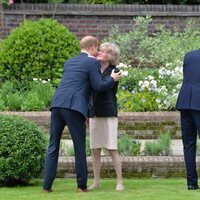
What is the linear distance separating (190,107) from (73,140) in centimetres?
131

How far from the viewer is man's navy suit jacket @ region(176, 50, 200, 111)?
893 centimetres

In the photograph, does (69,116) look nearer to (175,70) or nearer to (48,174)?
(48,174)

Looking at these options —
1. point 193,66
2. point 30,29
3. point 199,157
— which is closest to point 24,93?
point 30,29

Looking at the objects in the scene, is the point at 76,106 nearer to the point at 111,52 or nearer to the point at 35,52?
the point at 111,52

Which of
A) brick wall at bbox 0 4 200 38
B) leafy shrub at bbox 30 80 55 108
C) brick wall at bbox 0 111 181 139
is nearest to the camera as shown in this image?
brick wall at bbox 0 111 181 139

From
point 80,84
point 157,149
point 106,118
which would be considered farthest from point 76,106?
point 157,149

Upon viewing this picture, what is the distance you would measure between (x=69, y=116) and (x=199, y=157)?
2334 millimetres

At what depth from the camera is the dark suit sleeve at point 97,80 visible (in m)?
8.84

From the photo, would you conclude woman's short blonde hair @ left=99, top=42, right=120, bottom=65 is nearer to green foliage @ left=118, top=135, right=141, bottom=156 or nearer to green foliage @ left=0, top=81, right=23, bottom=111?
green foliage @ left=118, top=135, right=141, bottom=156

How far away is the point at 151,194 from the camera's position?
8.84 meters

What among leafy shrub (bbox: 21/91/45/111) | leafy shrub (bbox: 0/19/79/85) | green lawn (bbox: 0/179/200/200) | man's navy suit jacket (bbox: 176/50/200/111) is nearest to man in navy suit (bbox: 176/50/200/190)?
man's navy suit jacket (bbox: 176/50/200/111)

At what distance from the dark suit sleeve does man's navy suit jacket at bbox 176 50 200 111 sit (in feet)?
2.72

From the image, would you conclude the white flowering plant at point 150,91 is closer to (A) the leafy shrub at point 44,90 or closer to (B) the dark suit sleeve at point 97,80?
(A) the leafy shrub at point 44,90

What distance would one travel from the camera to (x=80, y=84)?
29.1ft
